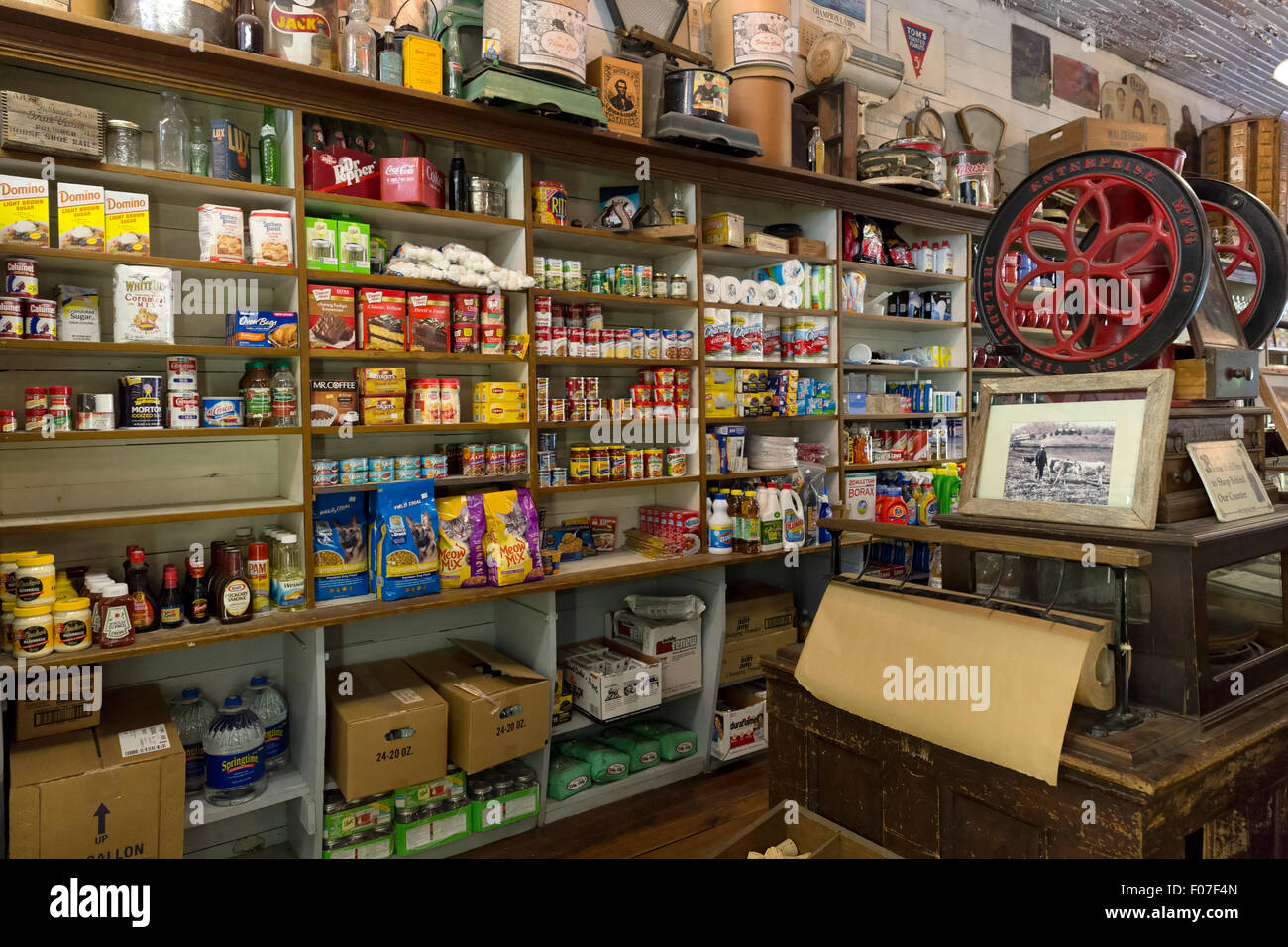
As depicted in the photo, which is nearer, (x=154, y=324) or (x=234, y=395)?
(x=154, y=324)

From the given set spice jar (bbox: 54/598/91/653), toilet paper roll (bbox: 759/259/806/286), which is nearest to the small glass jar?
spice jar (bbox: 54/598/91/653)

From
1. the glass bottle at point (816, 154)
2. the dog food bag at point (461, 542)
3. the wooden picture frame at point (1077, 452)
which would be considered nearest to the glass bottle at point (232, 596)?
the dog food bag at point (461, 542)

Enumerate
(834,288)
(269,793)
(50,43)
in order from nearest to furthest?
(50,43) → (269,793) → (834,288)

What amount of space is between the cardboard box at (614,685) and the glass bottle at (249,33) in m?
2.49

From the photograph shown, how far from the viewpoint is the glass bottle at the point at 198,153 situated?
250cm

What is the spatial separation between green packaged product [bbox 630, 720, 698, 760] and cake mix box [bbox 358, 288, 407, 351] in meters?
1.98

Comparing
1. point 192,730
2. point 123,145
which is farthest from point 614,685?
Answer: point 123,145

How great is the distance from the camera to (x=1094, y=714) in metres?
1.49

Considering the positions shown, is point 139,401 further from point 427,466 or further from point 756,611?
point 756,611

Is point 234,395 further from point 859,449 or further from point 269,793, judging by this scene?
point 859,449

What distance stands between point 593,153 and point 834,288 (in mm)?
1475

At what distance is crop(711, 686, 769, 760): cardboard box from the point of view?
353 cm

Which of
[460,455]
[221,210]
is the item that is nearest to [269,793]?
[460,455]

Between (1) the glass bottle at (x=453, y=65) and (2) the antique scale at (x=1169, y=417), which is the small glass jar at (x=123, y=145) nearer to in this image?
(1) the glass bottle at (x=453, y=65)
